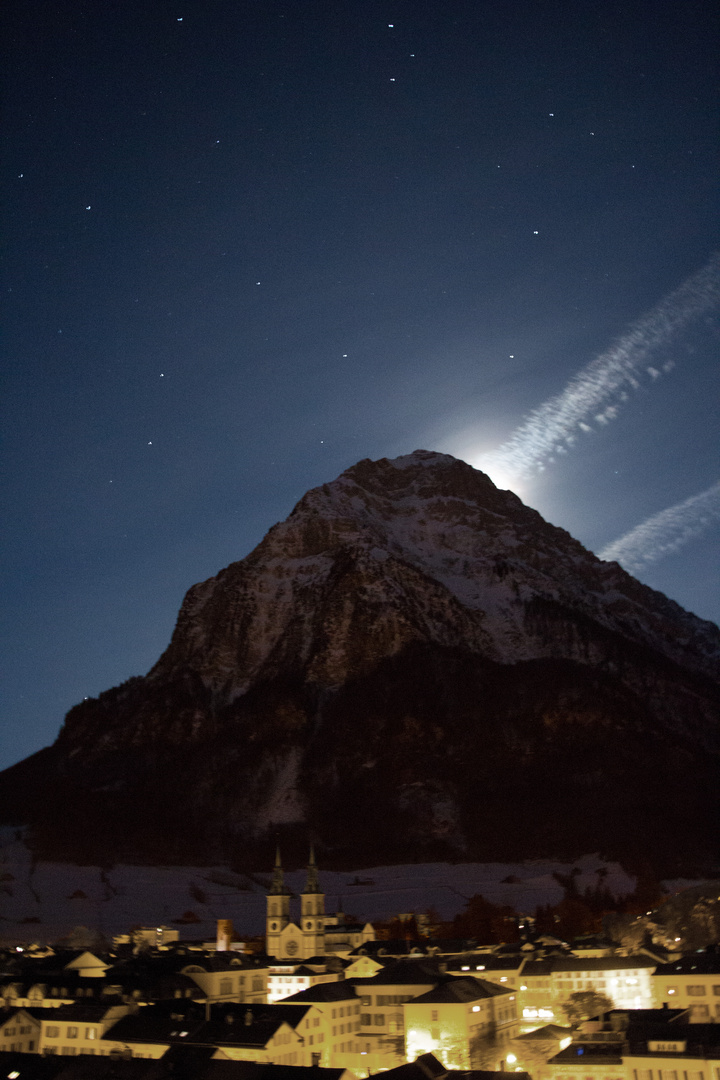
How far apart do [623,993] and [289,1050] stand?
20743 millimetres

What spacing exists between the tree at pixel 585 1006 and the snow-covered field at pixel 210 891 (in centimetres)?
5255

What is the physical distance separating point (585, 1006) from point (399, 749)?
110007 millimetres

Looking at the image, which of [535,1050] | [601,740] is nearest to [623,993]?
[535,1050]

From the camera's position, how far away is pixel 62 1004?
5834cm

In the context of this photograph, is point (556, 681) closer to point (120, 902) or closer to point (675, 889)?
point (675, 889)

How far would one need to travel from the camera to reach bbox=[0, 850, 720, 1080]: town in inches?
1826

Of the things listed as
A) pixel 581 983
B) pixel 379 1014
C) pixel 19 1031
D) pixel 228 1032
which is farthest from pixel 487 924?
pixel 19 1031

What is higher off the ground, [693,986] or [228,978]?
[228,978]

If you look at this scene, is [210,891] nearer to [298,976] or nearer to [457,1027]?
[298,976]

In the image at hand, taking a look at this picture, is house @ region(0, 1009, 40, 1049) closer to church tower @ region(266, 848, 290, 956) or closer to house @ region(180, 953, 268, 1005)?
house @ region(180, 953, 268, 1005)

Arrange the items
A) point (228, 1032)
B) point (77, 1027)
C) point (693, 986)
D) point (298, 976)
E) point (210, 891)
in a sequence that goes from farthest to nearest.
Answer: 1. point (210, 891)
2. point (298, 976)
3. point (693, 986)
4. point (77, 1027)
5. point (228, 1032)

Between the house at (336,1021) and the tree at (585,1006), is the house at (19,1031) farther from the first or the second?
the tree at (585,1006)

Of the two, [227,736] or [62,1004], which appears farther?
[227,736]

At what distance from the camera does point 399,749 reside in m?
167
